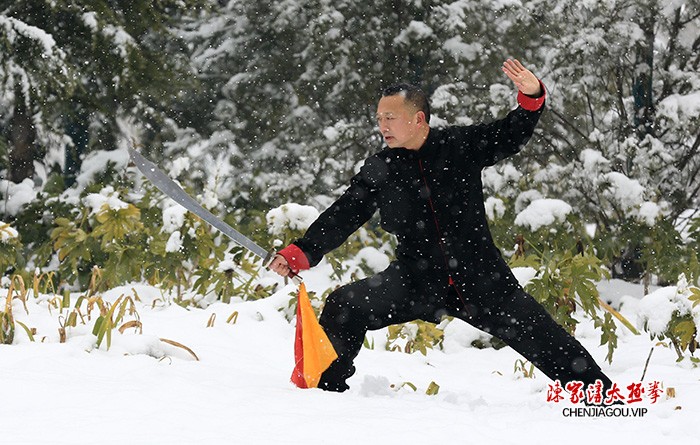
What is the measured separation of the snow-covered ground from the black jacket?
43cm

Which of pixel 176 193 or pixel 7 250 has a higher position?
pixel 7 250

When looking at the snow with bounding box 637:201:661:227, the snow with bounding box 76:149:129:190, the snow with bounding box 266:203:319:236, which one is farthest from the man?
the snow with bounding box 76:149:129:190

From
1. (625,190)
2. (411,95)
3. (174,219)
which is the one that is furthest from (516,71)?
(625,190)

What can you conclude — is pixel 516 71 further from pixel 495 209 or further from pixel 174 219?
pixel 495 209

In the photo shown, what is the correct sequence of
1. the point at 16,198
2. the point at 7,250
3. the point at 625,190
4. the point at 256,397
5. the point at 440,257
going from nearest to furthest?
the point at 256,397 < the point at 440,257 < the point at 7,250 < the point at 625,190 < the point at 16,198

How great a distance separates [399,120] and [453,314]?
76 centimetres

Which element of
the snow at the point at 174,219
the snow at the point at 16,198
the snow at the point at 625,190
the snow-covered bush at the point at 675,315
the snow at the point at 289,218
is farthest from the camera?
the snow at the point at 16,198

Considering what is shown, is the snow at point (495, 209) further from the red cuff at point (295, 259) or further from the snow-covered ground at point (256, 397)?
the red cuff at point (295, 259)

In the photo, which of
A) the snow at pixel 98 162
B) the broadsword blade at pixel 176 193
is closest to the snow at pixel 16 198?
the snow at pixel 98 162

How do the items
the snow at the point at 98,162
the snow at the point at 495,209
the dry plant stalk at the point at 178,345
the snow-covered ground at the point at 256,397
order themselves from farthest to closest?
the snow at the point at 98,162 < the snow at the point at 495,209 < the dry plant stalk at the point at 178,345 < the snow-covered ground at the point at 256,397

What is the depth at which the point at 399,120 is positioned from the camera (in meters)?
3.18

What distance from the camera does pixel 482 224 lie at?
319cm

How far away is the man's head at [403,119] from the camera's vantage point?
3.18m

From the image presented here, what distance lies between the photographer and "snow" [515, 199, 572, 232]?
5238mm
